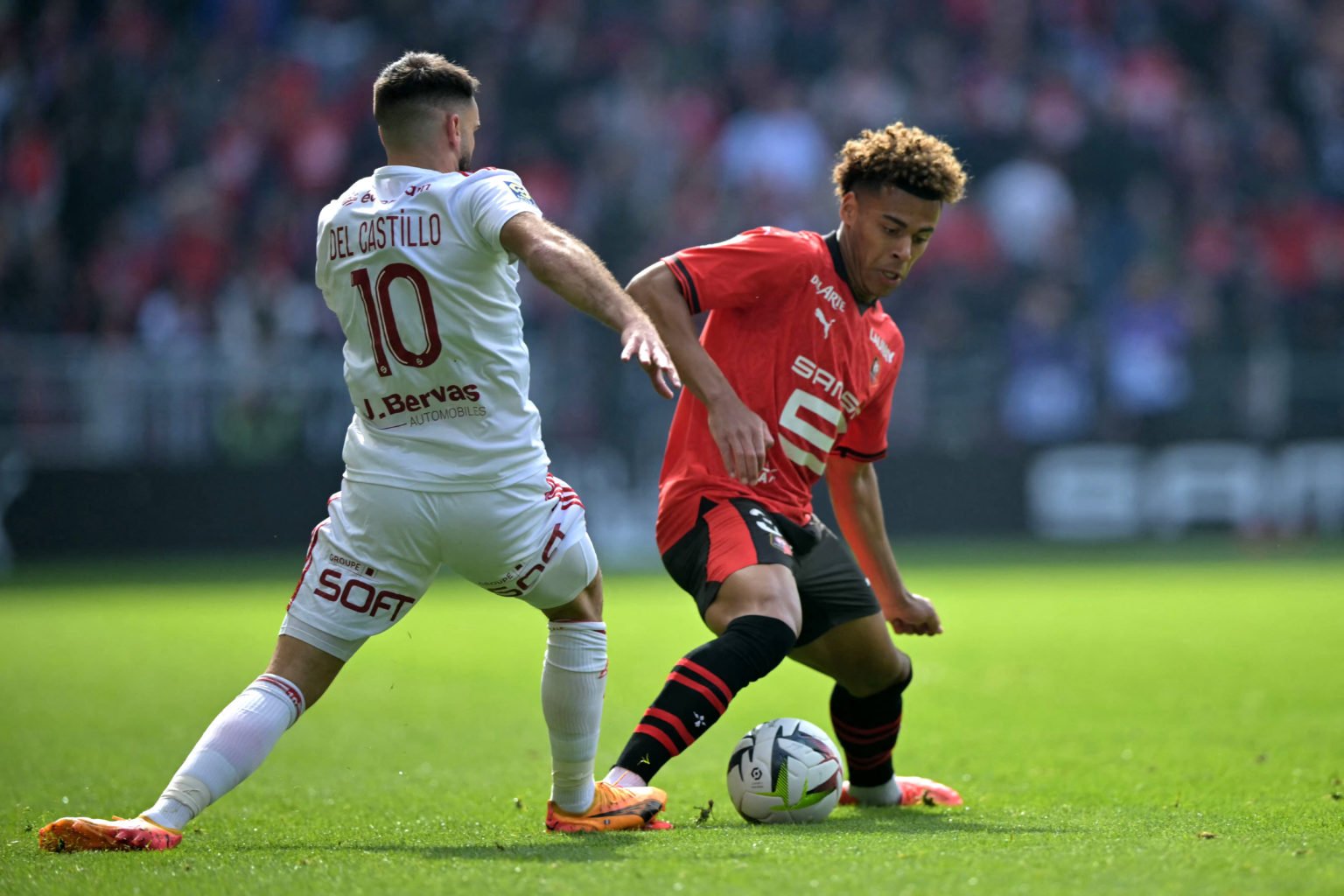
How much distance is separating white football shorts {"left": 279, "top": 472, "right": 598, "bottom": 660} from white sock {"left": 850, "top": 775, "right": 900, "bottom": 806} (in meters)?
1.51

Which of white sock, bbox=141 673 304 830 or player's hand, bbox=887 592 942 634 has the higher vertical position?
player's hand, bbox=887 592 942 634

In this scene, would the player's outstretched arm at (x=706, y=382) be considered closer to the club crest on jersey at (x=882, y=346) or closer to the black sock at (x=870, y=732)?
the club crest on jersey at (x=882, y=346)

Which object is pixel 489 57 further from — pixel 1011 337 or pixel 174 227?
pixel 1011 337

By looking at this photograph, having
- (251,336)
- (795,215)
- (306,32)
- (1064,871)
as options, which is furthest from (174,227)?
(1064,871)

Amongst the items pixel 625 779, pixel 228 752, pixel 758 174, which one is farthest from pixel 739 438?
pixel 758 174

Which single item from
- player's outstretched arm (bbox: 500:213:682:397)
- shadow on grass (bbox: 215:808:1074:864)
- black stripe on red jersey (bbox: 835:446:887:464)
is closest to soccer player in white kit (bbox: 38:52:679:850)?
player's outstretched arm (bbox: 500:213:682:397)

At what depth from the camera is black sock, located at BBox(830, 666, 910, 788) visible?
5129 millimetres

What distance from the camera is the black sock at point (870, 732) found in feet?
16.8

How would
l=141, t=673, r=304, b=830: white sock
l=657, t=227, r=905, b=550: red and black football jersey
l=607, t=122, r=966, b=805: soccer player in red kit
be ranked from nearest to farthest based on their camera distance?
1. l=141, t=673, r=304, b=830: white sock
2. l=607, t=122, r=966, b=805: soccer player in red kit
3. l=657, t=227, r=905, b=550: red and black football jersey

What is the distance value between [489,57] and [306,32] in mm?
2110

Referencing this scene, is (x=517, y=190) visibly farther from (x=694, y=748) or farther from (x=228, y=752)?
(x=694, y=748)

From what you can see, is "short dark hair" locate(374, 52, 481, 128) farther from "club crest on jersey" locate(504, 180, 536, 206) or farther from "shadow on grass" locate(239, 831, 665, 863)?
"shadow on grass" locate(239, 831, 665, 863)

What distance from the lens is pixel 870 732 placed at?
512 centimetres

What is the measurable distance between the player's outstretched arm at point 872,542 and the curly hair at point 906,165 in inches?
38.4
